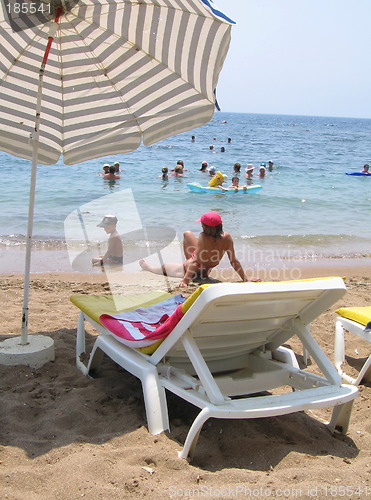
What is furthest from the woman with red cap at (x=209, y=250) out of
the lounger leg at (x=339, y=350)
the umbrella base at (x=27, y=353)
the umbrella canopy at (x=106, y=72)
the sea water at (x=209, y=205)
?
the umbrella base at (x=27, y=353)

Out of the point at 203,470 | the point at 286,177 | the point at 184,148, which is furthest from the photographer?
the point at 184,148

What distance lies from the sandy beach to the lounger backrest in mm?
421

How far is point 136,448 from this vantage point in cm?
269

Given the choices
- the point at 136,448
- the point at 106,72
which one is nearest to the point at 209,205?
the point at 106,72

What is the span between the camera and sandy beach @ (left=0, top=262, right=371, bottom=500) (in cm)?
235

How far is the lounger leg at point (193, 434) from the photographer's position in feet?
8.32

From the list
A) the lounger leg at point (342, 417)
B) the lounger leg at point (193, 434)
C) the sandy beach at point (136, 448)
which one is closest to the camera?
the sandy beach at point (136, 448)

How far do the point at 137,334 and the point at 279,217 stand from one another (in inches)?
400

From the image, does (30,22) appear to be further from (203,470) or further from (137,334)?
(203,470)

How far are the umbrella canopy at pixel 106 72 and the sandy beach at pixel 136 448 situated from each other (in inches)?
68.2

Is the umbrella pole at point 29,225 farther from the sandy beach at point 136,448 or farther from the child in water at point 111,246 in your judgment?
the child in water at point 111,246

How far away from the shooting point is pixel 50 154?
4227 mm

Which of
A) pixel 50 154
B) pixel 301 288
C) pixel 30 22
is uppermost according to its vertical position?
pixel 30 22

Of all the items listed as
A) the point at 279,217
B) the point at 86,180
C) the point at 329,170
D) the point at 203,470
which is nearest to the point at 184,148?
the point at 329,170
